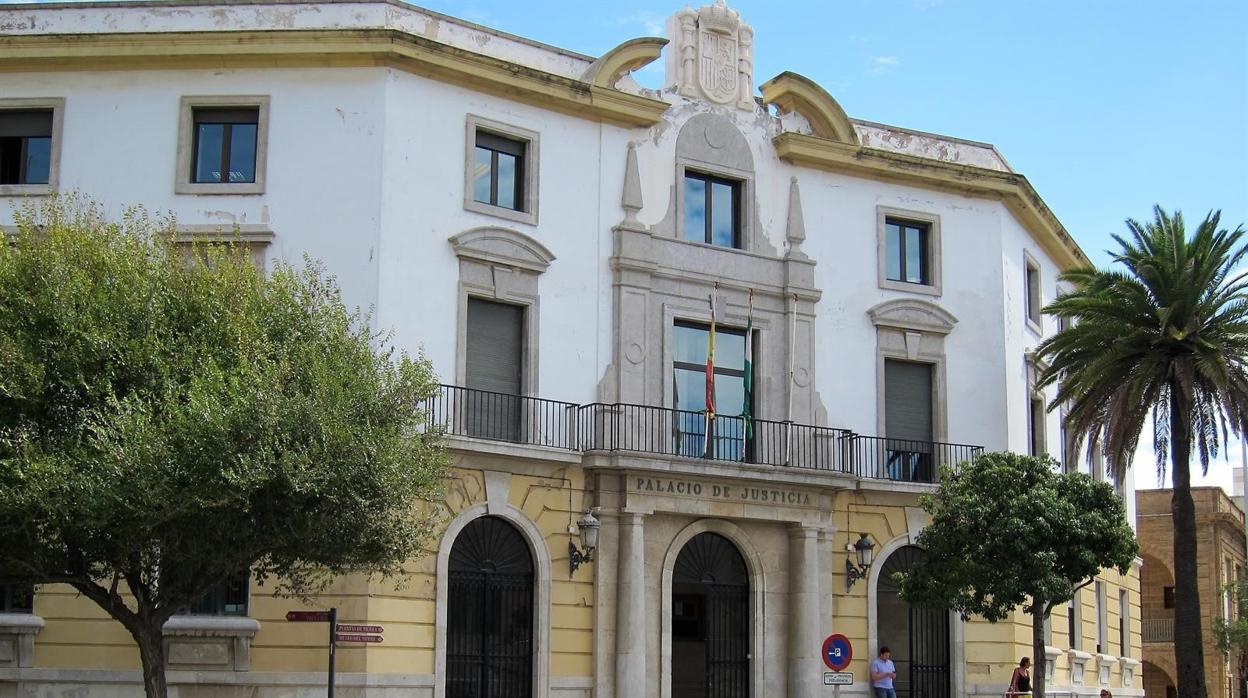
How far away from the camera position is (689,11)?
2927cm

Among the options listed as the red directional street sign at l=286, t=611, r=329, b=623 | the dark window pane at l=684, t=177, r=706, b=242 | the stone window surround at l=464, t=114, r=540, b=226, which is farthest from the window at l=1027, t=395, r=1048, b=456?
the red directional street sign at l=286, t=611, r=329, b=623

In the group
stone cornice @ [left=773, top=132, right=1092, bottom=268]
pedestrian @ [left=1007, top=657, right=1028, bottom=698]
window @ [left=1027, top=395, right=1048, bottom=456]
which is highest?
stone cornice @ [left=773, top=132, right=1092, bottom=268]

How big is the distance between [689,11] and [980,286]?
799cm

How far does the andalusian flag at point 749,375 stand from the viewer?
92.2 ft

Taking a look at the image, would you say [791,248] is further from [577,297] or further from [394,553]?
[394,553]

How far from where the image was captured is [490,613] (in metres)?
25.6

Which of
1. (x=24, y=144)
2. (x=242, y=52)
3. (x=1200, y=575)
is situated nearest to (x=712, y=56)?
(x=242, y=52)

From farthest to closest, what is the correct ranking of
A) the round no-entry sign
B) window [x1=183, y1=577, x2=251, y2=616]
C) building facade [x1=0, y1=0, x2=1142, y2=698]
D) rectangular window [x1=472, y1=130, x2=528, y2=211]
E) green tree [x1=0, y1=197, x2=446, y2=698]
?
rectangular window [x1=472, y1=130, x2=528, y2=211] → building facade [x1=0, y1=0, x2=1142, y2=698] → window [x1=183, y1=577, x2=251, y2=616] → the round no-entry sign → green tree [x1=0, y1=197, x2=446, y2=698]

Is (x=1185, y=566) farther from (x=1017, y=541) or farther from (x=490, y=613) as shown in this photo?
(x=490, y=613)

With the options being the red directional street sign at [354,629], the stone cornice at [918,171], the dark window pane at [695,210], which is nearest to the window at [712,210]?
the dark window pane at [695,210]

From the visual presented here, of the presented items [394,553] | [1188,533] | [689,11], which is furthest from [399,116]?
[1188,533]

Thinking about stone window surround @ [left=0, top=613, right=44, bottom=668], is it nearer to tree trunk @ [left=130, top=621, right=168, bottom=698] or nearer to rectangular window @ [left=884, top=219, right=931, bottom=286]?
tree trunk @ [left=130, top=621, right=168, bottom=698]

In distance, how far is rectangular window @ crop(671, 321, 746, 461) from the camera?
27.9 m

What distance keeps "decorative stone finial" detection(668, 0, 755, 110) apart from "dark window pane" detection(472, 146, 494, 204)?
4144 mm
